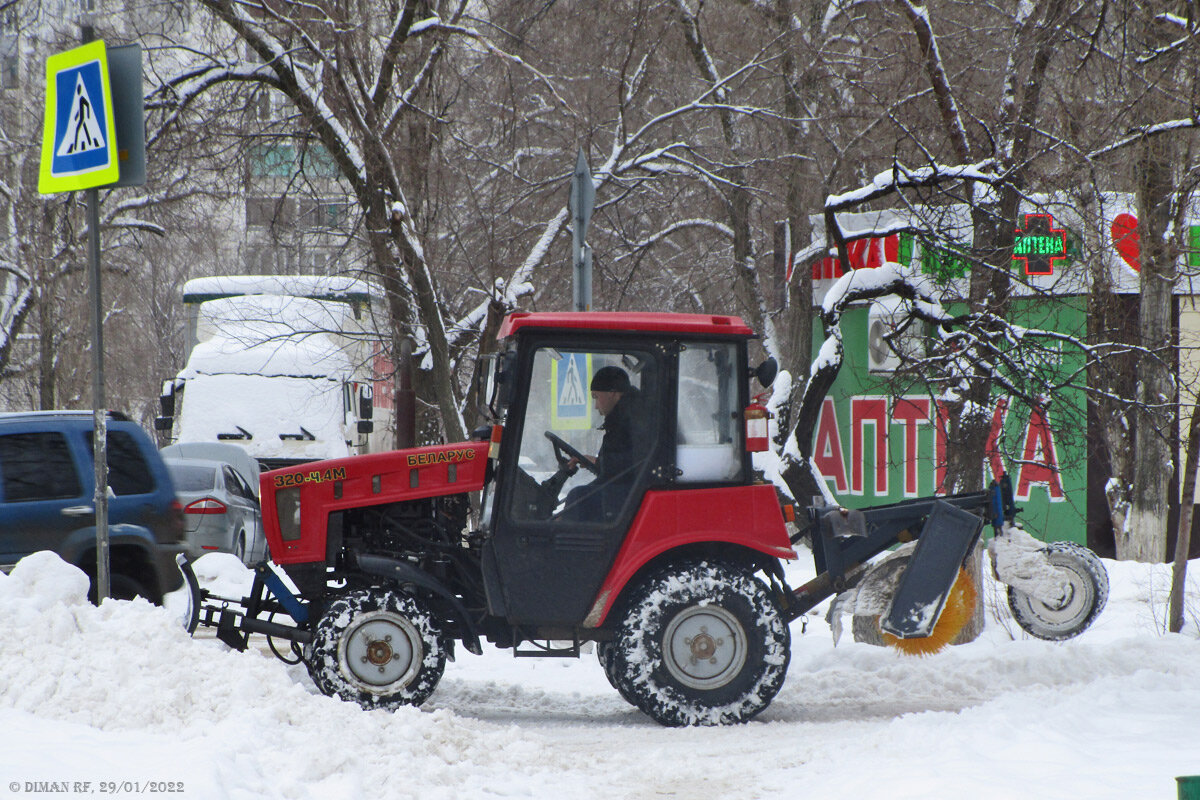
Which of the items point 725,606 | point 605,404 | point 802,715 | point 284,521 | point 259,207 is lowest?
point 802,715

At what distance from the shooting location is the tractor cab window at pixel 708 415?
Result: 6785 millimetres

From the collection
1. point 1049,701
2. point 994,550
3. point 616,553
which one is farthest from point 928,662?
point 616,553

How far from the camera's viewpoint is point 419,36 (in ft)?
41.9

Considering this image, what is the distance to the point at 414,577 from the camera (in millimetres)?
6645

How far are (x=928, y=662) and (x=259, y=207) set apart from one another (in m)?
10.0

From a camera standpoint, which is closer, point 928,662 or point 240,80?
point 928,662

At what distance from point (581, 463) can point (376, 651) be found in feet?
4.87

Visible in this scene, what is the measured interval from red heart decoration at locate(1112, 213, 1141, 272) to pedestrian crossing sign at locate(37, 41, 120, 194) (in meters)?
7.69

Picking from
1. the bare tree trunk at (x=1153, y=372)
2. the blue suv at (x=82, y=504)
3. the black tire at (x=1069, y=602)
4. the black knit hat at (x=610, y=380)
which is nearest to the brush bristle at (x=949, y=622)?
the black tire at (x=1069, y=602)

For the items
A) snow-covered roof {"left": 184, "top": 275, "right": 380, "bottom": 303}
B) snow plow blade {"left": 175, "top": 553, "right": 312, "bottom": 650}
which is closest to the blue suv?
snow plow blade {"left": 175, "top": 553, "right": 312, "bottom": 650}

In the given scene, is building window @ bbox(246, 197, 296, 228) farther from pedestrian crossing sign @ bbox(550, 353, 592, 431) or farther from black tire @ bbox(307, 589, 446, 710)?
black tire @ bbox(307, 589, 446, 710)

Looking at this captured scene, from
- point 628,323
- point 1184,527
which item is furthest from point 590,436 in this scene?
point 1184,527

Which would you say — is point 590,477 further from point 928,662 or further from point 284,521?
point 928,662

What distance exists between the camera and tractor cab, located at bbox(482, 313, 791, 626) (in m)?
6.68
